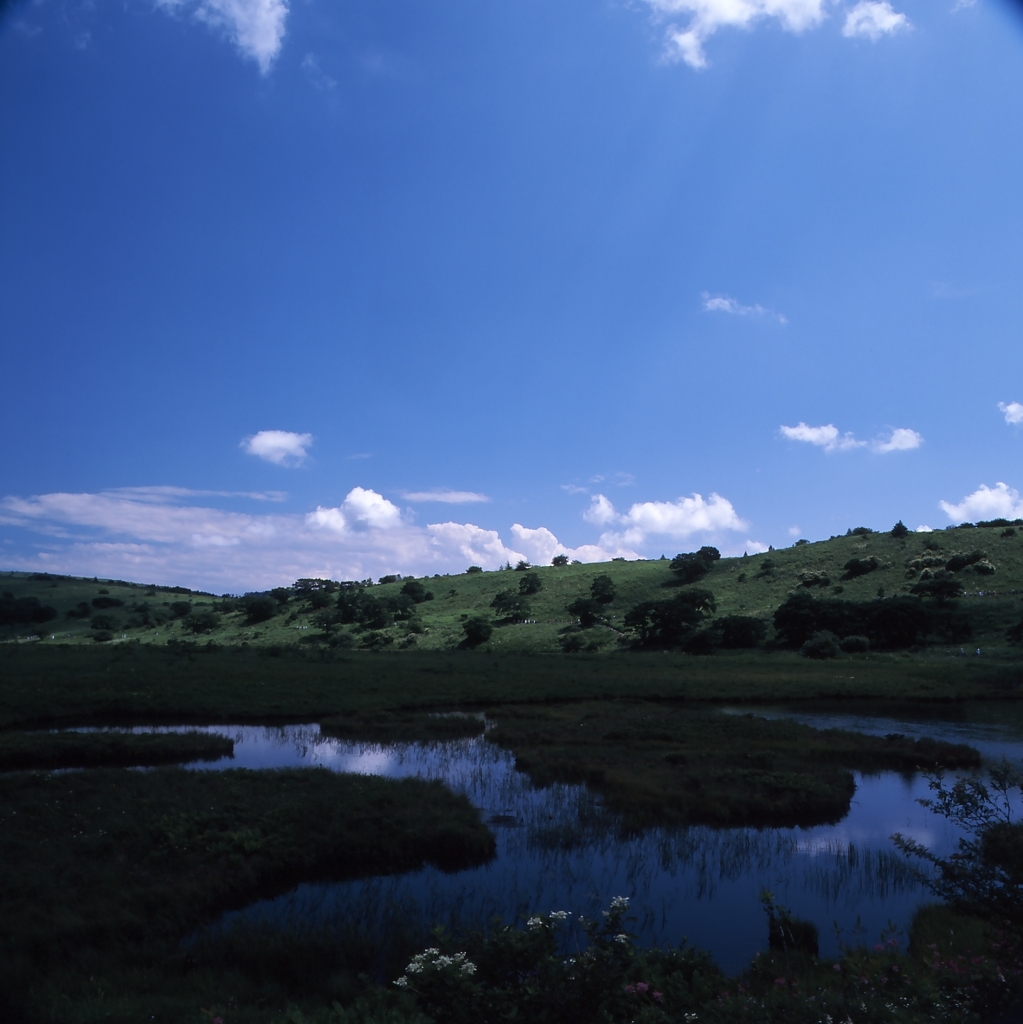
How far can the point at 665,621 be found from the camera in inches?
2948

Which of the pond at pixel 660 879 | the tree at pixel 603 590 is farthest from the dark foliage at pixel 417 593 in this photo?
the pond at pixel 660 879

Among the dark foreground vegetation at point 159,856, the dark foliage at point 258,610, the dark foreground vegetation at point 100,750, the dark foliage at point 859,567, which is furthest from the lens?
the dark foliage at point 258,610

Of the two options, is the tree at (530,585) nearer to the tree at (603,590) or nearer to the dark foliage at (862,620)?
the tree at (603,590)

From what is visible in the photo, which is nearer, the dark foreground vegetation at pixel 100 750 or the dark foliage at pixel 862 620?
the dark foreground vegetation at pixel 100 750

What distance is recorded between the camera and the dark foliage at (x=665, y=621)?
74.1 meters

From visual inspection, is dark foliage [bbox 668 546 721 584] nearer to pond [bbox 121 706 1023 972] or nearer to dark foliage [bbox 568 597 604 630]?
dark foliage [bbox 568 597 604 630]

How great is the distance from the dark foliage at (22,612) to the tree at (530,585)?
73319 mm

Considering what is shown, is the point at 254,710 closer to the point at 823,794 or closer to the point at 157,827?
the point at 157,827

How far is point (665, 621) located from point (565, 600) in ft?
83.9

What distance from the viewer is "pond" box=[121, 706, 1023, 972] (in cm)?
1173

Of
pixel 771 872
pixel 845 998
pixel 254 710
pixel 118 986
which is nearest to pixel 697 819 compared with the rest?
pixel 771 872

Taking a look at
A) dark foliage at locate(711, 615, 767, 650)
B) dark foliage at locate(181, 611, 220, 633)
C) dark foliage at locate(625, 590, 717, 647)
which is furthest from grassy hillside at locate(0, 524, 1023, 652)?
dark foliage at locate(711, 615, 767, 650)

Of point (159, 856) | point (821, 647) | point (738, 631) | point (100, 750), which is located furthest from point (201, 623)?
point (159, 856)

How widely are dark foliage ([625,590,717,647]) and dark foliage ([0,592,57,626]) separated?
90.3 meters
